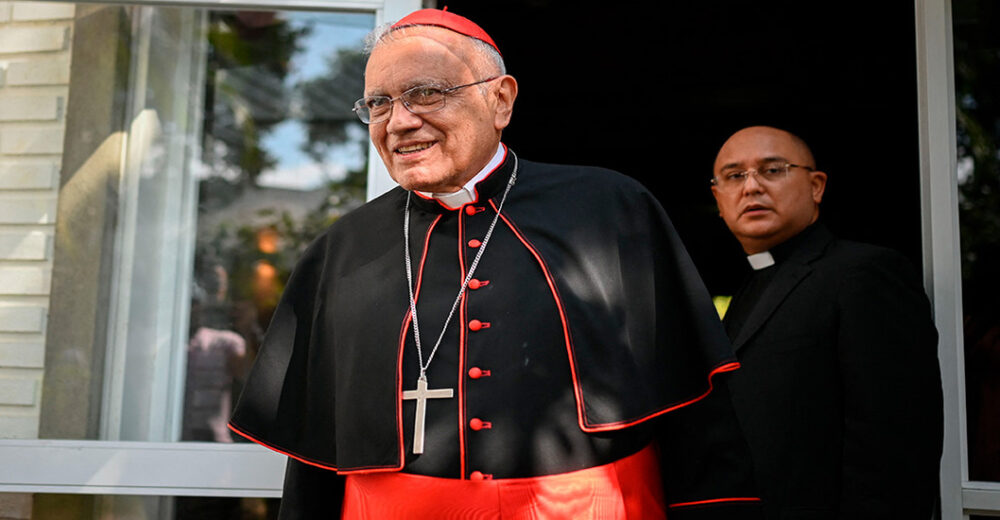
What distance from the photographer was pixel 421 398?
2.06 metres

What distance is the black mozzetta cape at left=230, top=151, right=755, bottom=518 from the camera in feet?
6.61

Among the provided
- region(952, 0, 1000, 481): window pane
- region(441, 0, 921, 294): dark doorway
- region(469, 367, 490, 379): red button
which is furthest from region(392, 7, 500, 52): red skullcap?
region(441, 0, 921, 294): dark doorway

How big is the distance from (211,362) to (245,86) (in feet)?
4.11

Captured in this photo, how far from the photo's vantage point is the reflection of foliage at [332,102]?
12.6 ft

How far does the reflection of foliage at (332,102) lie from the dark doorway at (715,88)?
132 cm

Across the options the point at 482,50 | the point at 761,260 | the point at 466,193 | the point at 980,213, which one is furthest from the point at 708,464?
the point at 980,213

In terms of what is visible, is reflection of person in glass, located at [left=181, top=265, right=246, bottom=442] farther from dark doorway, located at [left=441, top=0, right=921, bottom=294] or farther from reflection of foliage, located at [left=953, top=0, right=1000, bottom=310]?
reflection of foliage, located at [left=953, top=0, right=1000, bottom=310]

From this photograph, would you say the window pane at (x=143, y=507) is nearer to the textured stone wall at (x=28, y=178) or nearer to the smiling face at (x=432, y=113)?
the textured stone wall at (x=28, y=178)

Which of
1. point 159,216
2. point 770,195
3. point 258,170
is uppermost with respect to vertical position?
point 258,170

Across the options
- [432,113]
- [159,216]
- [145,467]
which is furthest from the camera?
[159,216]

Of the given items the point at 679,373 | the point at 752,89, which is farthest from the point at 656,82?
the point at 679,373

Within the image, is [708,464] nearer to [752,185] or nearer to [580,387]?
[580,387]

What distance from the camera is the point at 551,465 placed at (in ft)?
6.50

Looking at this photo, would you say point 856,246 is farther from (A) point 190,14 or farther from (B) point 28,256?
(B) point 28,256
